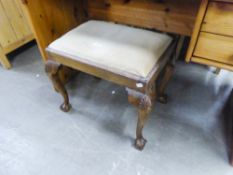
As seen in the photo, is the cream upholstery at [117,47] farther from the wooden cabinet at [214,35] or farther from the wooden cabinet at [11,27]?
the wooden cabinet at [11,27]

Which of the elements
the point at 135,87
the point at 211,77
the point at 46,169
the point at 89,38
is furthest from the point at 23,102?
the point at 211,77

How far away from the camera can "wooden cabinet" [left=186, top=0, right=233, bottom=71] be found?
1.81 feet

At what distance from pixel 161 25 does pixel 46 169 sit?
974 mm

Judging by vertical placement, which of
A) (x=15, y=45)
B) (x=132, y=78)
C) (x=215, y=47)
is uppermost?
(x=215, y=47)

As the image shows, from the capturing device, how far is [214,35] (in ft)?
1.99

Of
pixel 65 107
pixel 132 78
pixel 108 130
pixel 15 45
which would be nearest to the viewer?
pixel 132 78

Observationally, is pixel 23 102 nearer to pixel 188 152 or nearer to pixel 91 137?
pixel 91 137

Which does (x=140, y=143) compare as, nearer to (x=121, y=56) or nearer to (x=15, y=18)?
(x=121, y=56)

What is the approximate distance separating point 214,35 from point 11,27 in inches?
59.0

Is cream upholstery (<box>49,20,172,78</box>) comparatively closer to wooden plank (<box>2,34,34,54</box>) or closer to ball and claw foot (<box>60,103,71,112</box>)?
ball and claw foot (<box>60,103,71,112</box>)

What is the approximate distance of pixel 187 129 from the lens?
1048 millimetres

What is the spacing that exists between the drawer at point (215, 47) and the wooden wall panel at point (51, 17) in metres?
0.81

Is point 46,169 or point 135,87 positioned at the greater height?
point 135,87

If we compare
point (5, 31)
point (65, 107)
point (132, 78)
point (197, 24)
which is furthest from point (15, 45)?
point (197, 24)
